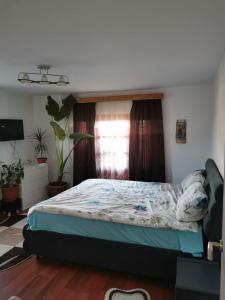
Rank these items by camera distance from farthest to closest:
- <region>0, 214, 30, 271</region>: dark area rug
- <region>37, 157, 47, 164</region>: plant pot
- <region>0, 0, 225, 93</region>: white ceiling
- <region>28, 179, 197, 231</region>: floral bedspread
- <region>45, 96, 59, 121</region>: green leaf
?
<region>37, 157, 47, 164</region>: plant pot, <region>45, 96, 59, 121</region>: green leaf, <region>0, 214, 30, 271</region>: dark area rug, <region>28, 179, 197, 231</region>: floral bedspread, <region>0, 0, 225, 93</region>: white ceiling

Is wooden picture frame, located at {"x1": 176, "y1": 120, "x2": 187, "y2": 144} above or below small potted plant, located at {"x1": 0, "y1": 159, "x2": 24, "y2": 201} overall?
above

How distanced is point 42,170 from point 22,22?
356cm

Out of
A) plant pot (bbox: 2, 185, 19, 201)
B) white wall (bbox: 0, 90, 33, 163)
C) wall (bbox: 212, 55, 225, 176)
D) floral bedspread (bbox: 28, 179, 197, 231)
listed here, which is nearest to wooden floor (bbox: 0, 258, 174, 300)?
floral bedspread (bbox: 28, 179, 197, 231)

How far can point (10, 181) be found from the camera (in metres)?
4.14

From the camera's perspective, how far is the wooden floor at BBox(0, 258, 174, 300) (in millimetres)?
2170

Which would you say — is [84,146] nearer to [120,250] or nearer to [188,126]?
[188,126]

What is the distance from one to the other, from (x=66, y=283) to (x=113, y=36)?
239cm

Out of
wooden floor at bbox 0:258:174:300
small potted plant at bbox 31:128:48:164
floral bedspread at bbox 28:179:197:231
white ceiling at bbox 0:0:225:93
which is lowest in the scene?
wooden floor at bbox 0:258:174:300

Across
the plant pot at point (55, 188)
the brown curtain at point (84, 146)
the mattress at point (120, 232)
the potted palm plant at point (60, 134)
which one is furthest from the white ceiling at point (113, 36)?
the plant pot at point (55, 188)

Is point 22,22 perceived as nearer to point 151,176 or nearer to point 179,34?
point 179,34

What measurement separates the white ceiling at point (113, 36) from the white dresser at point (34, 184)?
1.97 meters

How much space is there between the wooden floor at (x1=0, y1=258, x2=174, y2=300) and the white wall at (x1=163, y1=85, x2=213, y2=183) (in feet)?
8.27

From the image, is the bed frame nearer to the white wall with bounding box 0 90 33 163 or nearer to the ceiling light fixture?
the ceiling light fixture

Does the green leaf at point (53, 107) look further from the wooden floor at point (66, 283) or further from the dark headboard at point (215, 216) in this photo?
the dark headboard at point (215, 216)
